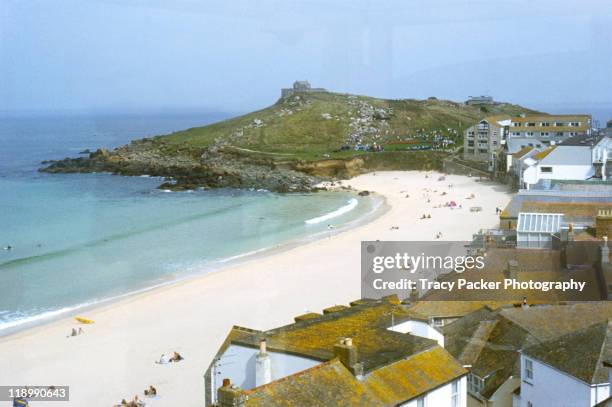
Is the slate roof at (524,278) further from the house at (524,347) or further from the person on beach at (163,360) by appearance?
the person on beach at (163,360)

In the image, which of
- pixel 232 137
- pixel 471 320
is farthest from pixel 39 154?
pixel 471 320

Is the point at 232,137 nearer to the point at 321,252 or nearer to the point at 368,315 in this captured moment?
the point at 321,252

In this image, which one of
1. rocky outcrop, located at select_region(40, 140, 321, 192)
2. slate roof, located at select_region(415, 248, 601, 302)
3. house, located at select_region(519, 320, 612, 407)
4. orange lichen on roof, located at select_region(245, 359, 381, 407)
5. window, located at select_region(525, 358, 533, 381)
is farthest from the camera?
rocky outcrop, located at select_region(40, 140, 321, 192)

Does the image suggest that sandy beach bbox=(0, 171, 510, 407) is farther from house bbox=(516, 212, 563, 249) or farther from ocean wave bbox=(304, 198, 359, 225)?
house bbox=(516, 212, 563, 249)

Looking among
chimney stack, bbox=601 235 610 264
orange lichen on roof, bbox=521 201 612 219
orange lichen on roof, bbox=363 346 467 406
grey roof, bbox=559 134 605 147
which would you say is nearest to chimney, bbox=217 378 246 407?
orange lichen on roof, bbox=363 346 467 406

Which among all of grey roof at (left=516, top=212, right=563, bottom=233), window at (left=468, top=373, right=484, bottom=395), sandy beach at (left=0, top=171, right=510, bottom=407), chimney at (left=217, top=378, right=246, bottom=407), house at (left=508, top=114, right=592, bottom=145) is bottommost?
sandy beach at (left=0, top=171, right=510, bottom=407)
